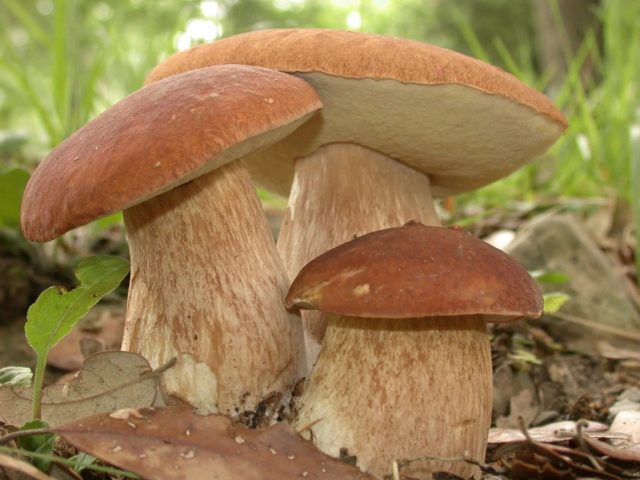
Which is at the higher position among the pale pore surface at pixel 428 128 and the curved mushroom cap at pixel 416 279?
the pale pore surface at pixel 428 128

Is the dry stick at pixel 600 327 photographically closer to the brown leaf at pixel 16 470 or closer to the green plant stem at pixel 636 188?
the green plant stem at pixel 636 188

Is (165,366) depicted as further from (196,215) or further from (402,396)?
(402,396)

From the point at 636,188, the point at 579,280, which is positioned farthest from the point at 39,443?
the point at 636,188

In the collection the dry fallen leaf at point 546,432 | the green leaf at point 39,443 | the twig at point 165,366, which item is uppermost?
the twig at point 165,366

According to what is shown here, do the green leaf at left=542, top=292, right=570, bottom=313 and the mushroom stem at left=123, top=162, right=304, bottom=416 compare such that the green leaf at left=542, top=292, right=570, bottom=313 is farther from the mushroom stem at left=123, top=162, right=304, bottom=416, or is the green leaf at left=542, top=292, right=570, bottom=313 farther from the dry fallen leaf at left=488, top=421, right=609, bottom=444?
the mushroom stem at left=123, top=162, right=304, bottom=416

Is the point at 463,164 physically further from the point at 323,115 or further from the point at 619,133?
the point at 619,133

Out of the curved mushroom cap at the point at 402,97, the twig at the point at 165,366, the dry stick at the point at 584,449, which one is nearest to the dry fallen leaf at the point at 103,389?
the twig at the point at 165,366

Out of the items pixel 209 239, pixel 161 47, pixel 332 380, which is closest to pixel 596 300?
pixel 332 380
